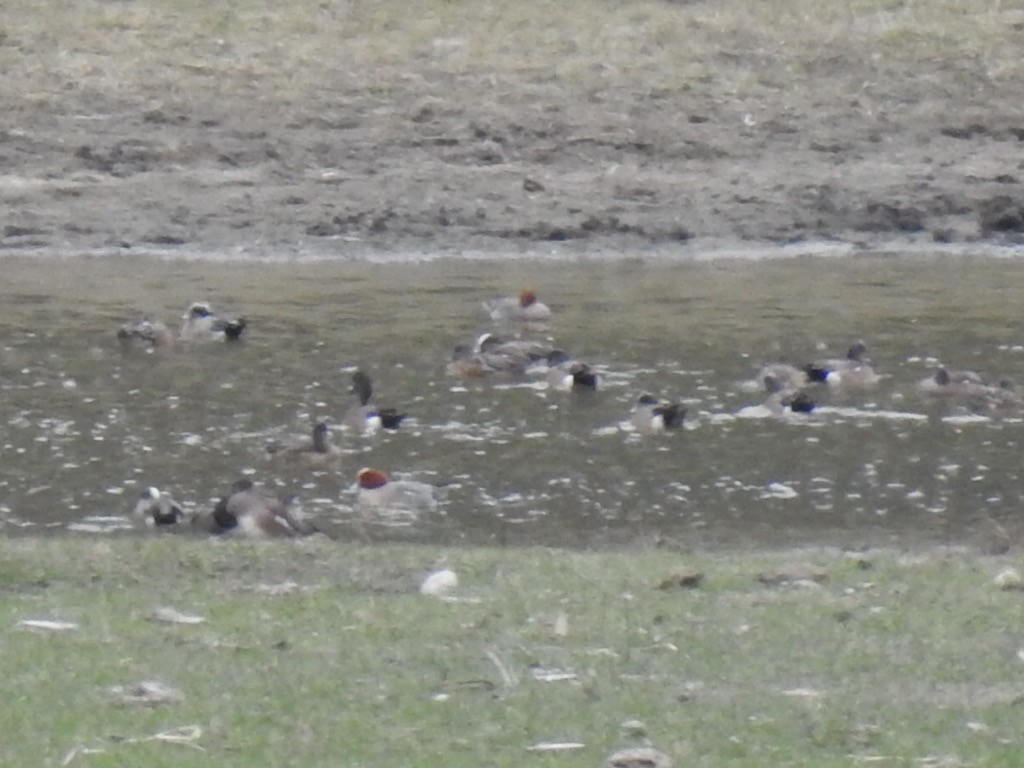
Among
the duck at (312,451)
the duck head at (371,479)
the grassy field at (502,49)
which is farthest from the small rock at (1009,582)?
the grassy field at (502,49)

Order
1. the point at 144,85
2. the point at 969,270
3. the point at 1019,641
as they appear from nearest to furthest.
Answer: the point at 1019,641, the point at 969,270, the point at 144,85

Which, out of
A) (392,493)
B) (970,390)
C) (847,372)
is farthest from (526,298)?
(392,493)

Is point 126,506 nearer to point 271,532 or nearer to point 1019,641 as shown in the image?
point 271,532

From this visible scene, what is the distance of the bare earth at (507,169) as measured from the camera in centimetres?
2555

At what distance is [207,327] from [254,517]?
6990 mm

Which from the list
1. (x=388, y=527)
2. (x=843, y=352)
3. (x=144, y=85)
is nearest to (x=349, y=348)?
(x=843, y=352)

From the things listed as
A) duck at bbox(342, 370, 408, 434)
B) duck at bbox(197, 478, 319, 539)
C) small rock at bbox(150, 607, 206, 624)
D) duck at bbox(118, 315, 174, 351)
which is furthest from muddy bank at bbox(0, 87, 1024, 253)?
small rock at bbox(150, 607, 206, 624)

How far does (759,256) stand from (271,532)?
13.2 meters

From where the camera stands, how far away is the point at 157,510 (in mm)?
13273

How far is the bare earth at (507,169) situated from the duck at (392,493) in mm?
11055

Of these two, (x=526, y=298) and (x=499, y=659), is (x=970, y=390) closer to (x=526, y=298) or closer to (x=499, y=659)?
(x=526, y=298)

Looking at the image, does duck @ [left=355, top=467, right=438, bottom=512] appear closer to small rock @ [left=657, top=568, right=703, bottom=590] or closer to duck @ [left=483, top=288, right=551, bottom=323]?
small rock @ [left=657, top=568, right=703, bottom=590]

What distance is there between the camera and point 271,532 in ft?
41.5

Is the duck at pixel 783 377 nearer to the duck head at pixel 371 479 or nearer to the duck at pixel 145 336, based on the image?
the duck head at pixel 371 479
